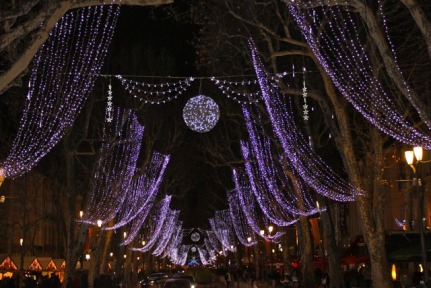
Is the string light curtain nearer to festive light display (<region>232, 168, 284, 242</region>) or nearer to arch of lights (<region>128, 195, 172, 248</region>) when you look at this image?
arch of lights (<region>128, 195, 172, 248</region>)

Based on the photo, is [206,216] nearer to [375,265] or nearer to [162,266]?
[162,266]

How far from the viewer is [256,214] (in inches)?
2544

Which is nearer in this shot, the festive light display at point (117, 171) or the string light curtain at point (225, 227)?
the festive light display at point (117, 171)

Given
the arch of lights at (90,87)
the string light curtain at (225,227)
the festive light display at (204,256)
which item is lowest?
the festive light display at (204,256)

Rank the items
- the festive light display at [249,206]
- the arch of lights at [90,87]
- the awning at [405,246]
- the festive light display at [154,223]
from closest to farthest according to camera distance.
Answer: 1. the arch of lights at [90,87]
2. the awning at [405,246]
3. the festive light display at [249,206]
4. the festive light display at [154,223]

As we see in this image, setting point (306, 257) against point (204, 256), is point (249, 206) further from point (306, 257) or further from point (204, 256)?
point (204, 256)

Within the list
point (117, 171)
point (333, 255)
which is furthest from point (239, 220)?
point (333, 255)

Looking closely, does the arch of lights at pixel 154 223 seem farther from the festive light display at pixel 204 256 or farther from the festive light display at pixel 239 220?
the festive light display at pixel 204 256

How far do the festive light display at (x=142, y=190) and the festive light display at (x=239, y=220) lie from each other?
563 inches

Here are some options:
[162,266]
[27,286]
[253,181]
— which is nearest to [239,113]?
[253,181]

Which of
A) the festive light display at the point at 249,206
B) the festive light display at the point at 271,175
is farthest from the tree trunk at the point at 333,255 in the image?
the festive light display at the point at 249,206

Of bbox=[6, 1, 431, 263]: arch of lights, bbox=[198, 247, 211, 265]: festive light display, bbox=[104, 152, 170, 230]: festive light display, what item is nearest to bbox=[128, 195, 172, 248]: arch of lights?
bbox=[104, 152, 170, 230]: festive light display

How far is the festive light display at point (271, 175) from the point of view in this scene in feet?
113

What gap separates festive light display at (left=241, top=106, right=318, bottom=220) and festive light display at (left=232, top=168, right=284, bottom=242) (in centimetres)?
263
